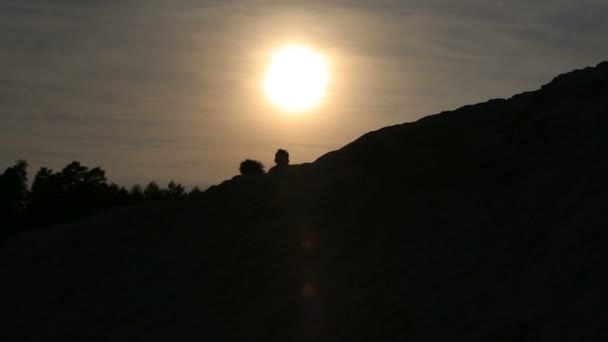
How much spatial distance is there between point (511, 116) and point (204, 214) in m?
9.90

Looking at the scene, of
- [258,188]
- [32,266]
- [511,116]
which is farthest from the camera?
[32,266]

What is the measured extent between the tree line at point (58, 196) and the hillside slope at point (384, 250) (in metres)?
29.8

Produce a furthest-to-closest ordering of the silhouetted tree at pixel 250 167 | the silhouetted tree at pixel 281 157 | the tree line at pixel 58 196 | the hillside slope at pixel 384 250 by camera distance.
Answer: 1. the tree line at pixel 58 196
2. the silhouetted tree at pixel 250 167
3. the silhouetted tree at pixel 281 157
4. the hillside slope at pixel 384 250

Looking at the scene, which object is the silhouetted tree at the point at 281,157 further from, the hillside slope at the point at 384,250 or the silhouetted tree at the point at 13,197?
the silhouetted tree at the point at 13,197

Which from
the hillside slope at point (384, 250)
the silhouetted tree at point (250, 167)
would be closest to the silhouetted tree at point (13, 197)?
the silhouetted tree at point (250, 167)

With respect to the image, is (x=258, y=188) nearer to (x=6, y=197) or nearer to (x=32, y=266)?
(x=32, y=266)

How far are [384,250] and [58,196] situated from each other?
51.7 meters

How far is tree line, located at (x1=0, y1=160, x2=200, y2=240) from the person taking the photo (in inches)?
2302

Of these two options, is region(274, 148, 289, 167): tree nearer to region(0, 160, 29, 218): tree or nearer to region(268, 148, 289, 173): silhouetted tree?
region(268, 148, 289, 173): silhouetted tree

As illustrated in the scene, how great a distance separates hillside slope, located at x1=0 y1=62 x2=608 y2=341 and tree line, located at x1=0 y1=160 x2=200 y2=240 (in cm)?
2983

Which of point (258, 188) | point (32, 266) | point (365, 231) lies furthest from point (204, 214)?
point (365, 231)

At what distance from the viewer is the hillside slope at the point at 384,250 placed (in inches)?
584

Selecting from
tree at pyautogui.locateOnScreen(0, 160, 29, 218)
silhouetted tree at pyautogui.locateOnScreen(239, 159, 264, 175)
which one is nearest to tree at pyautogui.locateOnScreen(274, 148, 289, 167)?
silhouetted tree at pyautogui.locateOnScreen(239, 159, 264, 175)

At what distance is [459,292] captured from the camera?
50.6ft
